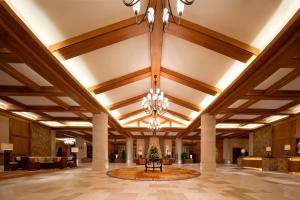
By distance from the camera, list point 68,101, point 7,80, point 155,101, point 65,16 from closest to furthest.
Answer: point 65,16
point 7,80
point 155,101
point 68,101

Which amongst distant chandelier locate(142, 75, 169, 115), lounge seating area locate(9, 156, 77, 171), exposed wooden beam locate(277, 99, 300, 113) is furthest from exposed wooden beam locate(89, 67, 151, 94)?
→ exposed wooden beam locate(277, 99, 300, 113)

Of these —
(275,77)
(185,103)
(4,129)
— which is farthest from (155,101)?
(4,129)

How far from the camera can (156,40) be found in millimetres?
8633

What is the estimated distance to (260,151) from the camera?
2250cm

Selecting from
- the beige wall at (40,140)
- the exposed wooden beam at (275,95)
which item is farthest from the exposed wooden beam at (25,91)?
the beige wall at (40,140)

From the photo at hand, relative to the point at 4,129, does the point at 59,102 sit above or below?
above

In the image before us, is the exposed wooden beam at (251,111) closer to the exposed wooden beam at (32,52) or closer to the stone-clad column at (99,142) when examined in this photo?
the stone-clad column at (99,142)

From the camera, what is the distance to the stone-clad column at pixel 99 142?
48.4ft

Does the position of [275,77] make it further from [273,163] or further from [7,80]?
[273,163]

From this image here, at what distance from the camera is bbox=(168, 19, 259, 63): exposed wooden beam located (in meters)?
7.49

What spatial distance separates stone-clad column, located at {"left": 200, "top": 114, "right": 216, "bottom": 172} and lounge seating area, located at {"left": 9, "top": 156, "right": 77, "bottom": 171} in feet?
28.5

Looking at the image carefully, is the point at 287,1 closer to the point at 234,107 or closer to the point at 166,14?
the point at 166,14

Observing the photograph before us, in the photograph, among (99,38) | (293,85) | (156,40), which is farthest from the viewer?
(293,85)

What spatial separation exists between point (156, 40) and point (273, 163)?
1340 centimetres
